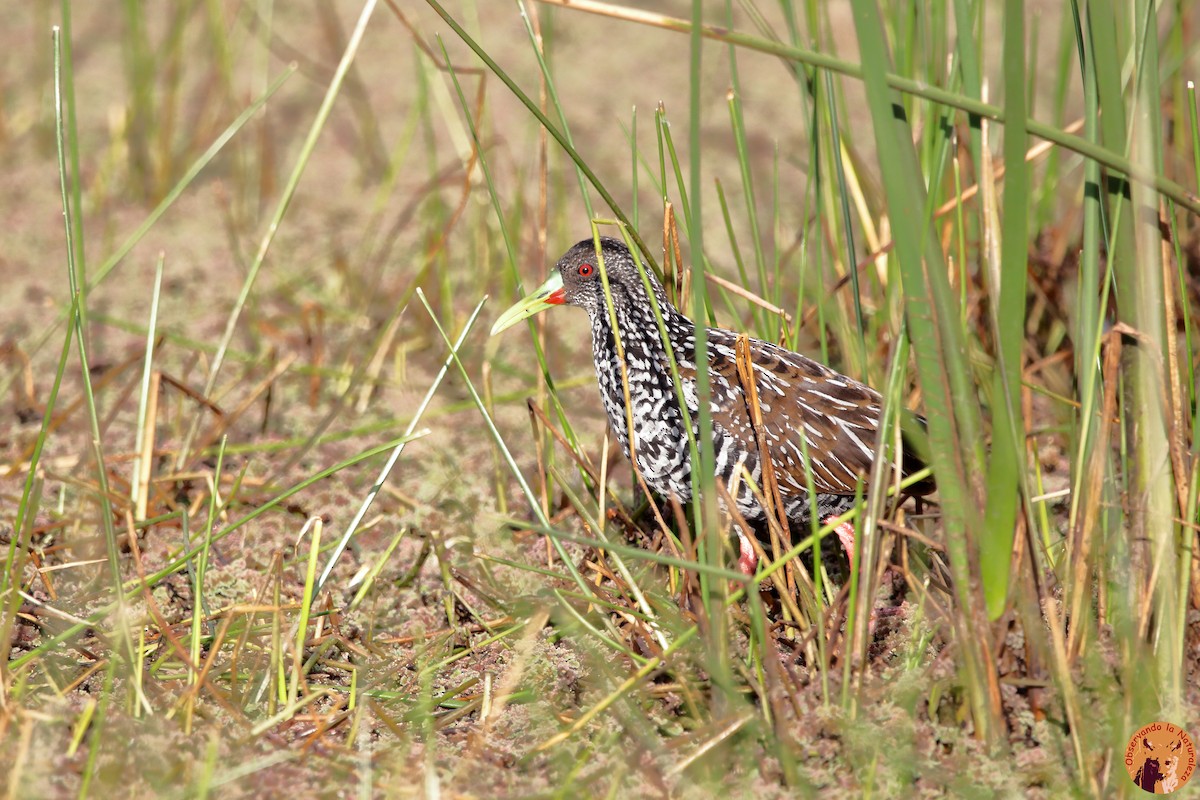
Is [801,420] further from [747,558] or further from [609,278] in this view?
[609,278]

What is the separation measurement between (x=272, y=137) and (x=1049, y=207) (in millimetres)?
3384

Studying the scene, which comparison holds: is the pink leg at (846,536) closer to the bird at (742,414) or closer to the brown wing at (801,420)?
the bird at (742,414)

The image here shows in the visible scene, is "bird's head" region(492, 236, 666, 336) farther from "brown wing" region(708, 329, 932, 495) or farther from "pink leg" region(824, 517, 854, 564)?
"pink leg" region(824, 517, 854, 564)

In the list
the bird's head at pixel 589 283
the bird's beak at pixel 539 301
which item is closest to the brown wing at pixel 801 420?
the bird's head at pixel 589 283

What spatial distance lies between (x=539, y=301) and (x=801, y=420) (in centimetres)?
72

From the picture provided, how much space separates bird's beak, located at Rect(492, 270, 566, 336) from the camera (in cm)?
312

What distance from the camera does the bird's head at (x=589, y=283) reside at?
122 inches

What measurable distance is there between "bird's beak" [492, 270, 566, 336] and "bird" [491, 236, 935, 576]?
4cm

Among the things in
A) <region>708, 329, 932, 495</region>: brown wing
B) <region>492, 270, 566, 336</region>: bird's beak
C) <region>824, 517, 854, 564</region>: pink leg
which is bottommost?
<region>824, 517, 854, 564</region>: pink leg

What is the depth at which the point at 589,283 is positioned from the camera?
3.13m

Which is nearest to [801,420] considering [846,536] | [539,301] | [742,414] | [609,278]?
[742,414]

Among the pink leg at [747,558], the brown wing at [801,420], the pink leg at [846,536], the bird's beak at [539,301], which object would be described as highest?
the bird's beak at [539,301]

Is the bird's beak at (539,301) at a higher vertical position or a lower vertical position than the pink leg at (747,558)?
higher

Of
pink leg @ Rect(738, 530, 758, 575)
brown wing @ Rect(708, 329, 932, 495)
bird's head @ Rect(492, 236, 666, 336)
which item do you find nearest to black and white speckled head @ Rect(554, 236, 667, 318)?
bird's head @ Rect(492, 236, 666, 336)
